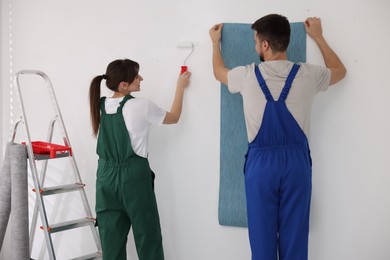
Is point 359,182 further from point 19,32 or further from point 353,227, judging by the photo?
point 19,32

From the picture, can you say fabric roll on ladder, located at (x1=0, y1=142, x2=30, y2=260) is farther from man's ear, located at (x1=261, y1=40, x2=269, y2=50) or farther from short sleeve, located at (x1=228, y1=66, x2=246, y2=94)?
man's ear, located at (x1=261, y1=40, x2=269, y2=50)

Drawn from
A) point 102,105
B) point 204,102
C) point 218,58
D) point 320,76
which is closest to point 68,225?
point 102,105

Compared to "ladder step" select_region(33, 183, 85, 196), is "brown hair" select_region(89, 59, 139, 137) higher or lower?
higher

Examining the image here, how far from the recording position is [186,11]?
288cm

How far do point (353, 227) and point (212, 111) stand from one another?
1024 millimetres

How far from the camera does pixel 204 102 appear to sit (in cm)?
287

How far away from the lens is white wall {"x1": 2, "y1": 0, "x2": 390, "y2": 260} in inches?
99.3

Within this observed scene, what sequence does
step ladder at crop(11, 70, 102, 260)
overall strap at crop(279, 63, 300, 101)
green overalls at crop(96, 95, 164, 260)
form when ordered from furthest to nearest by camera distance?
step ladder at crop(11, 70, 102, 260) < green overalls at crop(96, 95, 164, 260) < overall strap at crop(279, 63, 300, 101)

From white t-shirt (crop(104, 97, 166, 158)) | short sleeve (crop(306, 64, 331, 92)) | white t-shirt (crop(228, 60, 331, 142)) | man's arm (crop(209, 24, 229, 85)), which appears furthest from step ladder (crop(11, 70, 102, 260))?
short sleeve (crop(306, 64, 331, 92))

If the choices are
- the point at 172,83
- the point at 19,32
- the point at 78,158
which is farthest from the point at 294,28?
the point at 19,32

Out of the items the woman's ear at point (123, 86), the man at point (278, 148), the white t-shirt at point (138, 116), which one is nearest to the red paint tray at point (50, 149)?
the white t-shirt at point (138, 116)

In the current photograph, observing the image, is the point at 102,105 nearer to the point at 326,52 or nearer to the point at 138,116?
the point at 138,116

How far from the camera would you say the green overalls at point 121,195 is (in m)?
2.63

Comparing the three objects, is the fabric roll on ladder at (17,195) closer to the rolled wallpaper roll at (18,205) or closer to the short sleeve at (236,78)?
the rolled wallpaper roll at (18,205)
